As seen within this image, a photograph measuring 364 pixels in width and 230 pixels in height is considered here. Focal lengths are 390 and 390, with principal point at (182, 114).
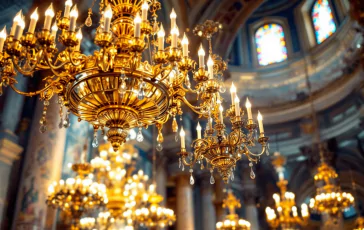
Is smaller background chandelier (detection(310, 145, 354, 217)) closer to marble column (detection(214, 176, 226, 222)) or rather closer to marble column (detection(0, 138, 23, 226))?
marble column (detection(214, 176, 226, 222))

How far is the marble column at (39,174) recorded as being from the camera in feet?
21.0

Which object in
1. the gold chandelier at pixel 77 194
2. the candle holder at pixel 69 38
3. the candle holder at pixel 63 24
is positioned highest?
the candle holder at pixel 63 24

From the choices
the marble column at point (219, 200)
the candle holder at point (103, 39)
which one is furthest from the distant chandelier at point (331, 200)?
the candle holder at point (103, 39)

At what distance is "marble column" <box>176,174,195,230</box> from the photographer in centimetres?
1098

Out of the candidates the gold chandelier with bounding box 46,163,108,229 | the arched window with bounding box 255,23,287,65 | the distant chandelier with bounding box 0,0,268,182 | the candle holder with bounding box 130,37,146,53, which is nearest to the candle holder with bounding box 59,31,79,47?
the distant chandelier with bounding box 0,0,268,182

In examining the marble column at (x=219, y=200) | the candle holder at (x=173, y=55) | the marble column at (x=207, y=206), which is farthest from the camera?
the marble column at (x=219, y=200)

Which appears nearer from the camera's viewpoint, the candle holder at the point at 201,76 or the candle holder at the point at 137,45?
the candle holder at the point at 137,45

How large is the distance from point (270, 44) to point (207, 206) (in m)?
8.17

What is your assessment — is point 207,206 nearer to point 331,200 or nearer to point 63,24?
point 331,200

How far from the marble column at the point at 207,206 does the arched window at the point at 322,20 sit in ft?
24.1

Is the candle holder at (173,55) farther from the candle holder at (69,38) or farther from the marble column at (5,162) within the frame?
the marble column at (5,162)

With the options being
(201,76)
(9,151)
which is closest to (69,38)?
(201,76)

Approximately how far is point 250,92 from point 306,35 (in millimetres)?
3284

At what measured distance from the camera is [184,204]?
37.0ft
